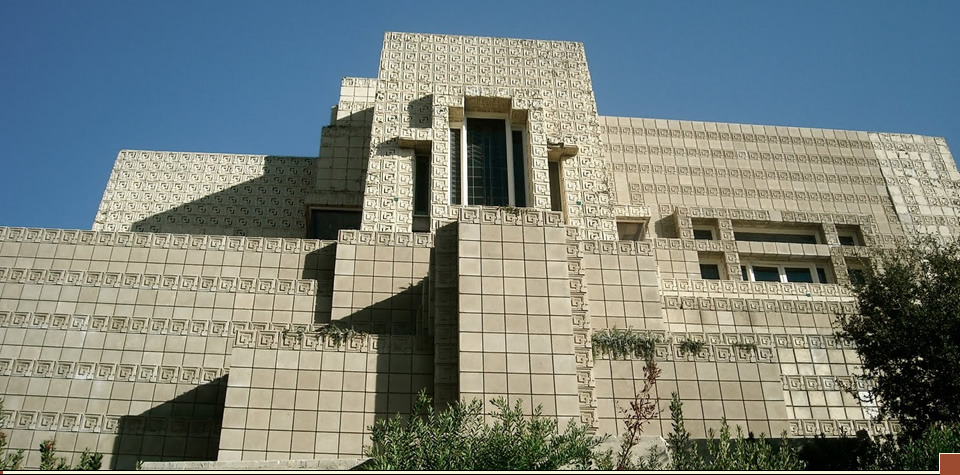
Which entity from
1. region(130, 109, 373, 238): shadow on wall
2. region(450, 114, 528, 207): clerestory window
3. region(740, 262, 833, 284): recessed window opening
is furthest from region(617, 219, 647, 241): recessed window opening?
region(130, 109, 373, 238): shadow on wall

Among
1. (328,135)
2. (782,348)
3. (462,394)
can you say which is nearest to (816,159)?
(782,348)

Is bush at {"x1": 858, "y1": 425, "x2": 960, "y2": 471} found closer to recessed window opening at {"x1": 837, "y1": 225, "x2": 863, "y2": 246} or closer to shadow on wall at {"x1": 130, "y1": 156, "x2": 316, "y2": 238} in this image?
→ recessed window opening at {"x1": 837, "y1": 225, "x2": 863, "y2": 246}

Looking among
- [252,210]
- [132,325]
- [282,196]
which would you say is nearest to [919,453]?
[132,325]

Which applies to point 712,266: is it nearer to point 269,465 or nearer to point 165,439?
point 165,439

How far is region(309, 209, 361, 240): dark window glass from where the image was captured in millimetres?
27422

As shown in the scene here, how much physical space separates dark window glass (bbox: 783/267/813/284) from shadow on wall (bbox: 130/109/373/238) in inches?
619

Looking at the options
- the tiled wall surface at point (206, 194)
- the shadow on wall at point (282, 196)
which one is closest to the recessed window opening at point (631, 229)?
A: the shadow on wall at point (282, 196)

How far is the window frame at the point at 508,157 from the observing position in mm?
24562

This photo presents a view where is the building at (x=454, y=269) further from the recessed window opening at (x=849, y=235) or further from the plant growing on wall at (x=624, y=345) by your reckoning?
the plant growing on wall at (x=624, y=345)

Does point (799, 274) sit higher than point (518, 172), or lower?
lower

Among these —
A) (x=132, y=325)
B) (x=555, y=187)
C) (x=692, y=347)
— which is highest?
(x=555, y=187)

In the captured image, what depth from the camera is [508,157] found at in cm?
2569

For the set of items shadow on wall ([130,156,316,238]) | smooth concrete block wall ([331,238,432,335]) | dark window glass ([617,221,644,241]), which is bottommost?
smooth concrete block wall ([331,238,432,335])

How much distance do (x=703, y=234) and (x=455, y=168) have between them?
977cm
